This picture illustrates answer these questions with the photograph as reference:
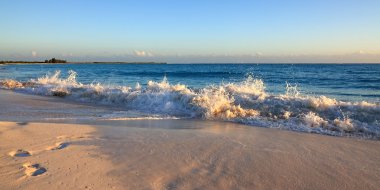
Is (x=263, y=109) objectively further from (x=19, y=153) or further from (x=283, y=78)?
(x=283, y=78)

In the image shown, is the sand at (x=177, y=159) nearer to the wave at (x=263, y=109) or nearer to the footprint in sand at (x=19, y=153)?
the footprint in sand at (x=19, y=153)

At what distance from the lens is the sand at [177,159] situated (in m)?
4.25

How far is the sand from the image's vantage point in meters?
4.25

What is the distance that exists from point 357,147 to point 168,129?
150 inches

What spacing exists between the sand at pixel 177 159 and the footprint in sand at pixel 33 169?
0.01 meters

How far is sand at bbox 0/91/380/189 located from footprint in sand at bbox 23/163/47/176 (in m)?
0.01

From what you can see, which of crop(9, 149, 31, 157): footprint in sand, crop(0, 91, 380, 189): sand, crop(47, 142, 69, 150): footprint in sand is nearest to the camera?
crop(0, 91, 380, 189): sand

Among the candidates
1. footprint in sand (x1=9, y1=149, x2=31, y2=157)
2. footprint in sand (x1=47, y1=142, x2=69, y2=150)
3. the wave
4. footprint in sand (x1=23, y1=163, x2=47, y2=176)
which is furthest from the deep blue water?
footprint in sand (x1=23, y1=163, x2=47, y2=176)

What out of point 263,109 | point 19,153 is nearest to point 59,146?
point 19,153

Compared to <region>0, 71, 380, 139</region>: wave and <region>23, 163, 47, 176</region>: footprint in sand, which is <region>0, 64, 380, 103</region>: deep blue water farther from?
<region>23, 163, 47, 176</region>: footprint in sand

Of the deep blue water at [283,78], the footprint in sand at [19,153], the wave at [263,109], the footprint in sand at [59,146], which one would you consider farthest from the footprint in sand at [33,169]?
the deep blue water at [283,78]

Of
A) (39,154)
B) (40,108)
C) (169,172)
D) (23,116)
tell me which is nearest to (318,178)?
(169,172)

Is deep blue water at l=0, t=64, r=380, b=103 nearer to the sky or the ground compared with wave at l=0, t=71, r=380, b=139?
nearer to the ground

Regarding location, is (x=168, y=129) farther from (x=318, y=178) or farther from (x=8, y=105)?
(x=8, y=105)
